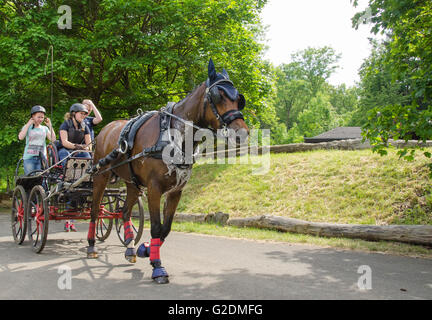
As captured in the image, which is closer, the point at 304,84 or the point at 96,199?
the point at 96,199

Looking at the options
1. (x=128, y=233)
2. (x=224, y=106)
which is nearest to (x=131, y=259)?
(x=128, y=233)

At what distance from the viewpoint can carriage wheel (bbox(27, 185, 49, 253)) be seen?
260 inches

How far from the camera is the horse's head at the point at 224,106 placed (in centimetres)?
434

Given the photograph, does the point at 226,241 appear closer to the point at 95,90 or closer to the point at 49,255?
the point at 49,255

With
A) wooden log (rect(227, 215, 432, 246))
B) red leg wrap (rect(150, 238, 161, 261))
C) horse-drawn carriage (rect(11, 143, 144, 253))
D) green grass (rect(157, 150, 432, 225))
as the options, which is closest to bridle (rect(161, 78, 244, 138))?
red leg wrap (rect(150, 238, 161, 261))

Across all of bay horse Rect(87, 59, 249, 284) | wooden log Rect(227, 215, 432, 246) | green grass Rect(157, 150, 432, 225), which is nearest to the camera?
bay horse Rect(87, 59, 249, 284)

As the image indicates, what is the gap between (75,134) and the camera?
7824mm

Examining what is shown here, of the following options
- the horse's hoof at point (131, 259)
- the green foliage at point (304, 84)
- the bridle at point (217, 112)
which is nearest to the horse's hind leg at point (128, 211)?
the horse's hoof at point (131, 259)

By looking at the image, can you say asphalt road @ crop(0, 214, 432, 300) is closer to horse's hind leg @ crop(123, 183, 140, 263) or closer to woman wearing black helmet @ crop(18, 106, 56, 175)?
horse's hind leg @ crop(123, 183, 140, 263)

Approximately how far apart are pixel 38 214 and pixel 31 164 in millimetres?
1403

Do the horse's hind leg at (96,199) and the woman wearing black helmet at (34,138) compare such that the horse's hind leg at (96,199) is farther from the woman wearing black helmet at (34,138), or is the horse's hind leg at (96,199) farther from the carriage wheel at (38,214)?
the woman wearing black helmet at (34,138)

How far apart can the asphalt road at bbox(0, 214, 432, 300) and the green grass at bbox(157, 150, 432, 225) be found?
3118 millimetres

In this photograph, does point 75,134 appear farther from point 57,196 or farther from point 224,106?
point 224,106

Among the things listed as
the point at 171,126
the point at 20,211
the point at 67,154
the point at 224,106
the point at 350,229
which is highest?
the point at 224,106
